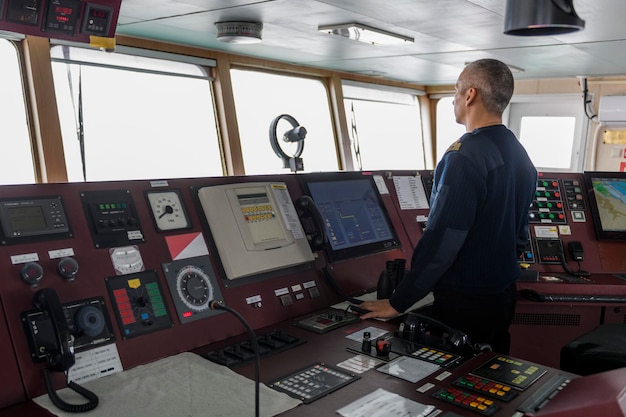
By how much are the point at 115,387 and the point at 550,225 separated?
8.75ft

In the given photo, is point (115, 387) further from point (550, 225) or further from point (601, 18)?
point (601, 18)

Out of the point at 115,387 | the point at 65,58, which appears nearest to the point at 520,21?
the point at 115,387

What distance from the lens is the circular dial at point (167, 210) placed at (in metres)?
1.89

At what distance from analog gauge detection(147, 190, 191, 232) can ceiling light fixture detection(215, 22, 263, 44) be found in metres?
2.36

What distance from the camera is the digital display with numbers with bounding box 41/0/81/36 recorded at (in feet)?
6.13

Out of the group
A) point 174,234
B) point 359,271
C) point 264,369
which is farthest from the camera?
point 359,271

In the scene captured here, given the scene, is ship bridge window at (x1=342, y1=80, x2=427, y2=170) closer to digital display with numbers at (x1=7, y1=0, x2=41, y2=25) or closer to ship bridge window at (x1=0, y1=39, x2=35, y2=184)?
ship bridge window at (x1=0, y1=39, x2=35, y2=184)

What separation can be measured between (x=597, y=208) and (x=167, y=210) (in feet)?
8.44

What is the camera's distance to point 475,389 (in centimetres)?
144

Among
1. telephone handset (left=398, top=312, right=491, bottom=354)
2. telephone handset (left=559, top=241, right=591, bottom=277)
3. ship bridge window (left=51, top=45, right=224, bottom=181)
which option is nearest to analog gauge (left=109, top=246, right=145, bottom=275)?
telephone handset (left=398, top=312, right=491, bottom=354)

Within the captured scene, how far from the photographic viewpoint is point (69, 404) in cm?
132

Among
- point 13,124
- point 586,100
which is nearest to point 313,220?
point 13,124

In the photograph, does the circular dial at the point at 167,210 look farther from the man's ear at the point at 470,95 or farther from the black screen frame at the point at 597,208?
the black screen frame at the point at 597,208

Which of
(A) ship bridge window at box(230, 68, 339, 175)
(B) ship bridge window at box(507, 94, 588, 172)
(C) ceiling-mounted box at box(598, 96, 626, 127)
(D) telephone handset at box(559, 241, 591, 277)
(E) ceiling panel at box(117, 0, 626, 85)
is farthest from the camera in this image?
(B) ship bridge window at box(507, 94, 588, 172)
